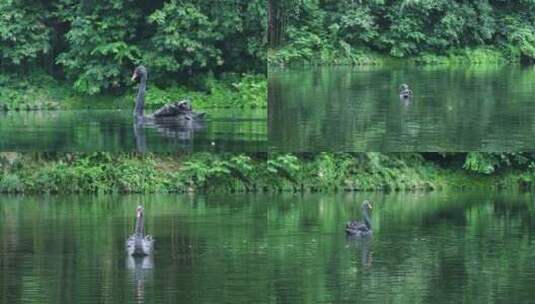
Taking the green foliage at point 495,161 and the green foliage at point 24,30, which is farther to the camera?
the green foliage at point 495,161

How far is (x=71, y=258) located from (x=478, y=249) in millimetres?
3745

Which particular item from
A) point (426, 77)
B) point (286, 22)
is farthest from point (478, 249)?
point (426, 77)

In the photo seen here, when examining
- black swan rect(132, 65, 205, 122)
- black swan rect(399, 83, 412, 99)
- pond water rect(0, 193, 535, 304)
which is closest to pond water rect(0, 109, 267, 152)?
black swan rect(132, 65, 205, 122)

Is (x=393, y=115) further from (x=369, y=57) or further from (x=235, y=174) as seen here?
(x=369, y=57)

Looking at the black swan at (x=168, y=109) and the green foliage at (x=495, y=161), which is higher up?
the black swan at (x=168, y=109)

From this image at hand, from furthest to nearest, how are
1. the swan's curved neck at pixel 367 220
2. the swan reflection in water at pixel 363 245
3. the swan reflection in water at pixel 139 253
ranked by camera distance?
the swan's curved neck at pixel 367 220 → the swan reflection in water at pixel 363 245 → the swan reflection in water at pixel 139 253

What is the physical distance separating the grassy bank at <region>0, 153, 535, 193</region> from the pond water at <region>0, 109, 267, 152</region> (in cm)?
284

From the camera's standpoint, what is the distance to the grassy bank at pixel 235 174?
65.5 feet

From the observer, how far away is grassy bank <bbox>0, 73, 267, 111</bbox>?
17047 millimetres

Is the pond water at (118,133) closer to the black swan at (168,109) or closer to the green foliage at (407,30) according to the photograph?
the black swan at (168,109)

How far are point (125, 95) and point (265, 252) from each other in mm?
4396

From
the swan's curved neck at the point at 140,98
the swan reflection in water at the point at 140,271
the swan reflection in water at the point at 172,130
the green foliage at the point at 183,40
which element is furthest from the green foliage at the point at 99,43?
the swan reflection in water at the point at 140,271

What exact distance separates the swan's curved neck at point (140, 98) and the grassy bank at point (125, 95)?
796 millimetres

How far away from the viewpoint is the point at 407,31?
68.5 feet
